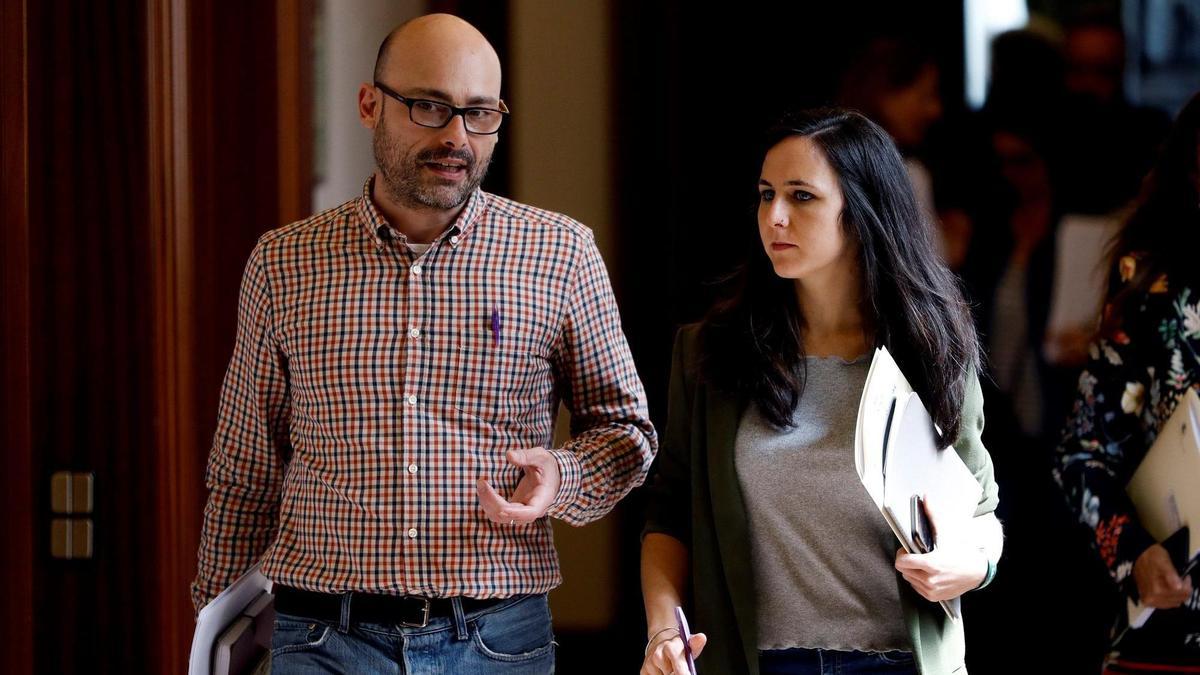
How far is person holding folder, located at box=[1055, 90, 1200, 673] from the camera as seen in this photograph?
6.37ft

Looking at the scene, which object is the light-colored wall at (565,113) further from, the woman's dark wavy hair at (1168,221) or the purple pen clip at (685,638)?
the purple pen clip at (685,638)

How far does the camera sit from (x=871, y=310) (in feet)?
5.45

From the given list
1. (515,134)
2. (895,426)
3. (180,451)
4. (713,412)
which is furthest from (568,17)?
(895,426)

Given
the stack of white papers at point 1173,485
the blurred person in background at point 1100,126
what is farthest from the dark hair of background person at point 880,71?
the stack of white papers at point 1173,485

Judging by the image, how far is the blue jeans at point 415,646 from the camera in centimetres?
167

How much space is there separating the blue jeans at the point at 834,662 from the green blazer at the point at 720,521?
0.11ft

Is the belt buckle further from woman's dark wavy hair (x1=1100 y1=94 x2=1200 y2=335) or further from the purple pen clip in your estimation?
woman's dark wavy hair (x1=1100 y1=94 x2=1200 y2=335)

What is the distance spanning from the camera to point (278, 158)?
94.7 inches

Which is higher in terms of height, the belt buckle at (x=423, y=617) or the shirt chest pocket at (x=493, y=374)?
the shirt chest pocket at (x=493, y=374)

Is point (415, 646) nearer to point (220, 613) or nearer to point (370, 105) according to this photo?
point (220, 613)

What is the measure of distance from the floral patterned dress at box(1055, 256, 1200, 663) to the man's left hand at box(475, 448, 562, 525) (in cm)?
97

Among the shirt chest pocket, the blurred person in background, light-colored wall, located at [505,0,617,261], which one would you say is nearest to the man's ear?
the shirt chest pocket

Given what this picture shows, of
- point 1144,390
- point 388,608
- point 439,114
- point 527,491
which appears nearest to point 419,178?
point 439,114

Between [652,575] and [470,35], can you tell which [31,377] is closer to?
[470,35]
